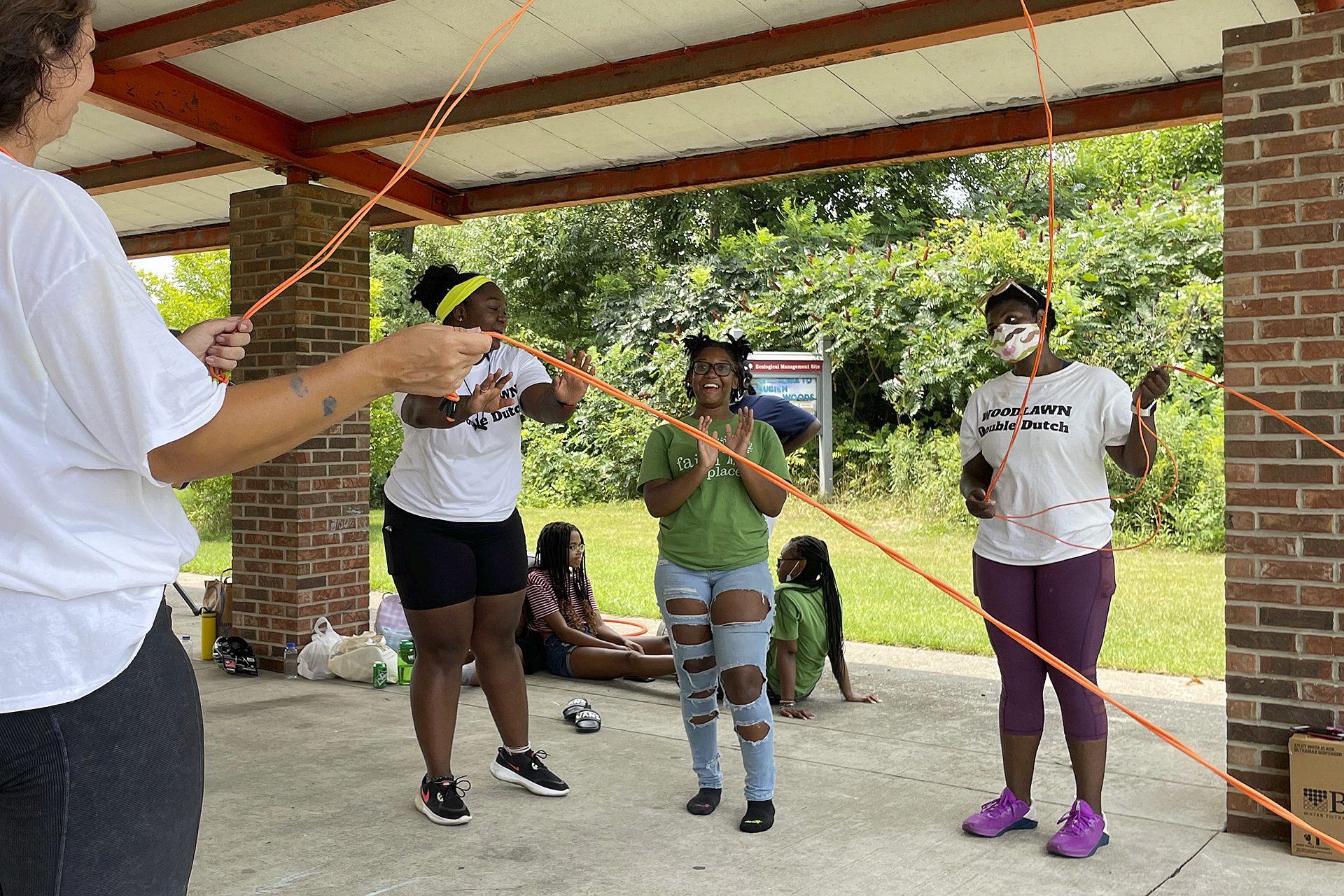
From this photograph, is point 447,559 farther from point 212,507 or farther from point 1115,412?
point 212,507

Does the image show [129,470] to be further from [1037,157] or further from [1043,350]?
[1037,157]

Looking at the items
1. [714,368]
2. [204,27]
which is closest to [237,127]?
[204,27]

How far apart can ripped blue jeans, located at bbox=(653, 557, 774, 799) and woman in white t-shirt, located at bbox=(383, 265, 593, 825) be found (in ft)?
2.12

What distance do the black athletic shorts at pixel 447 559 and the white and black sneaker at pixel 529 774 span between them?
27.4 inches

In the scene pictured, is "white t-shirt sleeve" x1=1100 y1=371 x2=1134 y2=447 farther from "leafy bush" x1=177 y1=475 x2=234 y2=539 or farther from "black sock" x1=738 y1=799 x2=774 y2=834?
"leafy bush" x1=177 y1=475 x2=234 y2=539

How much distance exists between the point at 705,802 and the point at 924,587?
23.0 ft

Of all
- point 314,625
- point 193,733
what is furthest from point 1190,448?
point 193,733

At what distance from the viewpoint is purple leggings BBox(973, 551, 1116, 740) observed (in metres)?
3.75

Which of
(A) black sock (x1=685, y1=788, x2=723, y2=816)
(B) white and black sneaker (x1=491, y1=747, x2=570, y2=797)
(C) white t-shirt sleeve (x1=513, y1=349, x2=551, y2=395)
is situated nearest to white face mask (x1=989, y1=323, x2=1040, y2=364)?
(C) white t-shirt sleeve (x1=513, y1=349, x2=551, y2=395)

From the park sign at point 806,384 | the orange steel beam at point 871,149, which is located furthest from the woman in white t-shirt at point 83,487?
the park sign at point 806,384

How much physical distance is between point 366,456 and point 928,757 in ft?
13.0

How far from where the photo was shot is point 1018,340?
12.9 feet

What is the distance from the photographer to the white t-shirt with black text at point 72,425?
1311 mm

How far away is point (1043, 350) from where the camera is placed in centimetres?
392
